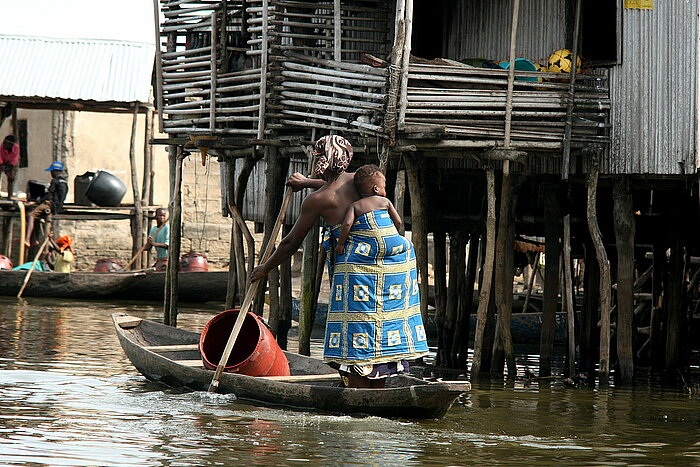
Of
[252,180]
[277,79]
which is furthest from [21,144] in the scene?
[277,79]

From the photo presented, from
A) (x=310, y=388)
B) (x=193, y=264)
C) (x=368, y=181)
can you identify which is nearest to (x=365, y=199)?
(x=368, y=181)

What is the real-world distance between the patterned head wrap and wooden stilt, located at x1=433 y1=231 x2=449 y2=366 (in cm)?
647

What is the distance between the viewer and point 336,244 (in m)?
8.32

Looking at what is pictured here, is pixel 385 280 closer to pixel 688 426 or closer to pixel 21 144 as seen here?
pixel 688 426

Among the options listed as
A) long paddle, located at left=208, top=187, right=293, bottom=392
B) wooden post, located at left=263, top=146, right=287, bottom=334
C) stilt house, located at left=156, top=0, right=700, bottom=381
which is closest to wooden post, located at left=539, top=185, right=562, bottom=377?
stilt house, located at left=156, top=0, right=700, bottom=381

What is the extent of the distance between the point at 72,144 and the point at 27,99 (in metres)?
3.85

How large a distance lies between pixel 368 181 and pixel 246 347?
2548 millimetres

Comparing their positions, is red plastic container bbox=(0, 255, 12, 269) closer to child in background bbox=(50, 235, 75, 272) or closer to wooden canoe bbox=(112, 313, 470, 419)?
child in background bbox=(50, 235, 75, 272)

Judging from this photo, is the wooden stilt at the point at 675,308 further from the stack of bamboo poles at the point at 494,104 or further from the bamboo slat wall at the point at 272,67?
the bamboo slat wall at the point at 272,67

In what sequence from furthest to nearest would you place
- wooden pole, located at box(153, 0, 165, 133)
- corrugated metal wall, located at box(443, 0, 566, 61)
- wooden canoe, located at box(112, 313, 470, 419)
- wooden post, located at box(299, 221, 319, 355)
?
wooden pole, located at box(153, 0, 165, 133) < corrugated metal wall, located at box(443, 0, 566, 61) < wooden post, located at box(299, 221, 319, 355) < wooden canoe, located at box(112, 313, 470, 419)

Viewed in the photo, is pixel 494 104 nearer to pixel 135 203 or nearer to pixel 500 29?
pixel 500 29

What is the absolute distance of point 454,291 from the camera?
14.9 metres

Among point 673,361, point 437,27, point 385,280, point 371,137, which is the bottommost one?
point 673,361

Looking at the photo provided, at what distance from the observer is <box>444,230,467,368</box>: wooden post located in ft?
47.6
